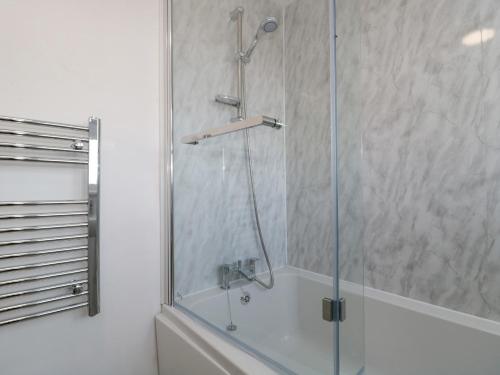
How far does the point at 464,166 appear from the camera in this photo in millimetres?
1233

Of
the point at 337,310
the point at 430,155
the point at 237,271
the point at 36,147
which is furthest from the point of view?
the point at 237,271

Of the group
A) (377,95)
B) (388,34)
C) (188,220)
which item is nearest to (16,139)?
(188,220)

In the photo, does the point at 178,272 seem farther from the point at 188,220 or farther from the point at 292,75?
the point at 292,75

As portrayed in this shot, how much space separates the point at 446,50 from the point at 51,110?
1.74 metres

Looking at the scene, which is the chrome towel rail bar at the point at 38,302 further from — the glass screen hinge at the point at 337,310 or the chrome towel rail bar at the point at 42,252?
the glass screen hinge at the point at 337,310

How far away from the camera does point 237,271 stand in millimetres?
1447

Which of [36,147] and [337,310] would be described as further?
[36,147]

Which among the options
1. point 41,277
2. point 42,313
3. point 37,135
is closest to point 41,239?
point 41,277

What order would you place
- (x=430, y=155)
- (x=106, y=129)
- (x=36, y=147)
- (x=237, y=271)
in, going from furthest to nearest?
1. (x=237, y=271)
2. (x=430, y=155)
3. (x=106, y=129)
4. (x=36, y=147)

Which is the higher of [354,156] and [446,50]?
[446,50]

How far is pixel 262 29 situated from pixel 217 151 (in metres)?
0.71

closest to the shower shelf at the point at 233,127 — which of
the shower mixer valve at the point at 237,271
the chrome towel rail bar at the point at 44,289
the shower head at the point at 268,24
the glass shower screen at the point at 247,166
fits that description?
the glass shower screen at the point at 247,166

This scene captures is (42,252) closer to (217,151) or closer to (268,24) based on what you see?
(217,151)

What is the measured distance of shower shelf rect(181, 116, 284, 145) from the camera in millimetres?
1203
